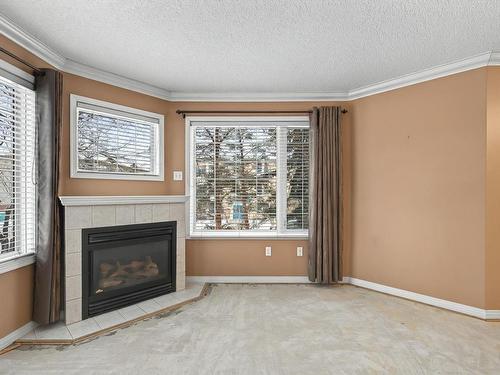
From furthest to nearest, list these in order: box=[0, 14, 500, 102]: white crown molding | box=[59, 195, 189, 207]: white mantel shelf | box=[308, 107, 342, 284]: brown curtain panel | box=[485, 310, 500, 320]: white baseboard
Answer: box=[308, 107, 342, 284]: brown curtain panel
box=[485, 310, 500, 320]: white baseboard
box=[59, 195, 189, 207]: white mantel shelf
box=[0, 14, 500, 102]: white crown molding

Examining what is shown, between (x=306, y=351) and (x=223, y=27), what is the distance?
8.97 ft

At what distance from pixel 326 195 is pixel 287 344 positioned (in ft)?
6.78

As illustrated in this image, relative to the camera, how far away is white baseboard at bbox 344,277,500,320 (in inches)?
120

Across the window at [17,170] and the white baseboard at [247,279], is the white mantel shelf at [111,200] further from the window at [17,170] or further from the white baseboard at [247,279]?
the white baseboard at [247,279]

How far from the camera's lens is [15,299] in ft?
8.59

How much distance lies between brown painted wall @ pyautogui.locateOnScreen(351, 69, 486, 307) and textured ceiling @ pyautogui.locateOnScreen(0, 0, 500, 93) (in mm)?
461

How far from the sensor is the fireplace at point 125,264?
10.1 feet

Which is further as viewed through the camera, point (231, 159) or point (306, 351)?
point (231, 159)

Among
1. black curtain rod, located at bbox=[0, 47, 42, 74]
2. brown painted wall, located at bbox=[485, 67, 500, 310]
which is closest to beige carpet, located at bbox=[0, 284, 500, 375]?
brown painted wall, located at bbox=[485, 67, 500, 310]

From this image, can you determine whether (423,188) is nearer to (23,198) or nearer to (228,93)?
(228,93)

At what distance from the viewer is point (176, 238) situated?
3.84 meters

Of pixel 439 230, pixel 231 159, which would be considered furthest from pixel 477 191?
pixel 231 159

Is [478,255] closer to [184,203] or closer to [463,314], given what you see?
[463,314]

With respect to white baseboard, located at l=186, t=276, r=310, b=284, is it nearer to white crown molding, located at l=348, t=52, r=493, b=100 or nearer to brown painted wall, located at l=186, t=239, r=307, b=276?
brown painted wall, located at l=186, t=239, r=307, b=276
